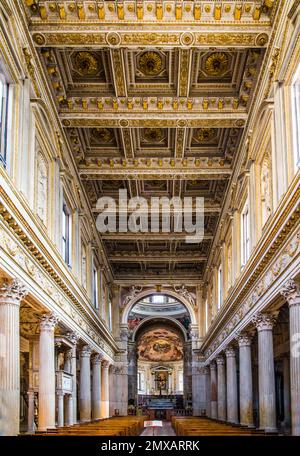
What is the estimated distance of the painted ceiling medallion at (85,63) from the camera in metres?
18.4

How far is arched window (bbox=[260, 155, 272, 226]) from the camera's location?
18.5m

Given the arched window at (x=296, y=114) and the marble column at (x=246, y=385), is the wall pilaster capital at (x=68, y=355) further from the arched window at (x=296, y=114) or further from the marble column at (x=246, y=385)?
the arched window at (x=296, y=114)

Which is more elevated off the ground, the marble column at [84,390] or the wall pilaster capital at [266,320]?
the wall pilaster capital at [266,320]

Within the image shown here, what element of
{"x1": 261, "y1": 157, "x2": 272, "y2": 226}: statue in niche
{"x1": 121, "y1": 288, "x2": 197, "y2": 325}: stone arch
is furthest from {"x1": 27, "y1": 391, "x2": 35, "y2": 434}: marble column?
{"x1": 121, "y1": 288, "x2": 197, "y2": 325}: stone arch

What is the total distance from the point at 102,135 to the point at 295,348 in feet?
37.3

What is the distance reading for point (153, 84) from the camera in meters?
19.8

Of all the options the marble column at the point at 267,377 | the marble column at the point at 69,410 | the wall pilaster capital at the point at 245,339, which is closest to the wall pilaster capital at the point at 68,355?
the marble column at the point at 69,410

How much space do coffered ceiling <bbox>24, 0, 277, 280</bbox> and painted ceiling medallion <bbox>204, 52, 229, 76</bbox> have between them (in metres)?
0.03

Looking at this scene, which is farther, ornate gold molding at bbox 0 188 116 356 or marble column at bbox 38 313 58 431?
marble column at bbox 38 313 58 431

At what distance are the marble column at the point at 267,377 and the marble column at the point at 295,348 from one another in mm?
4482

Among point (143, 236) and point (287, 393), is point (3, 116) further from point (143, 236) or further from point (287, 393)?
point (143, 236)

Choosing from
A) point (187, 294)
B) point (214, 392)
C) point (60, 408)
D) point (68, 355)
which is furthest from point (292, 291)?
point (187, 294)

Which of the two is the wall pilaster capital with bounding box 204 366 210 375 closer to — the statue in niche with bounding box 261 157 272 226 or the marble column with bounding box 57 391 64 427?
the marble column with bounding box 57 391 64 427
